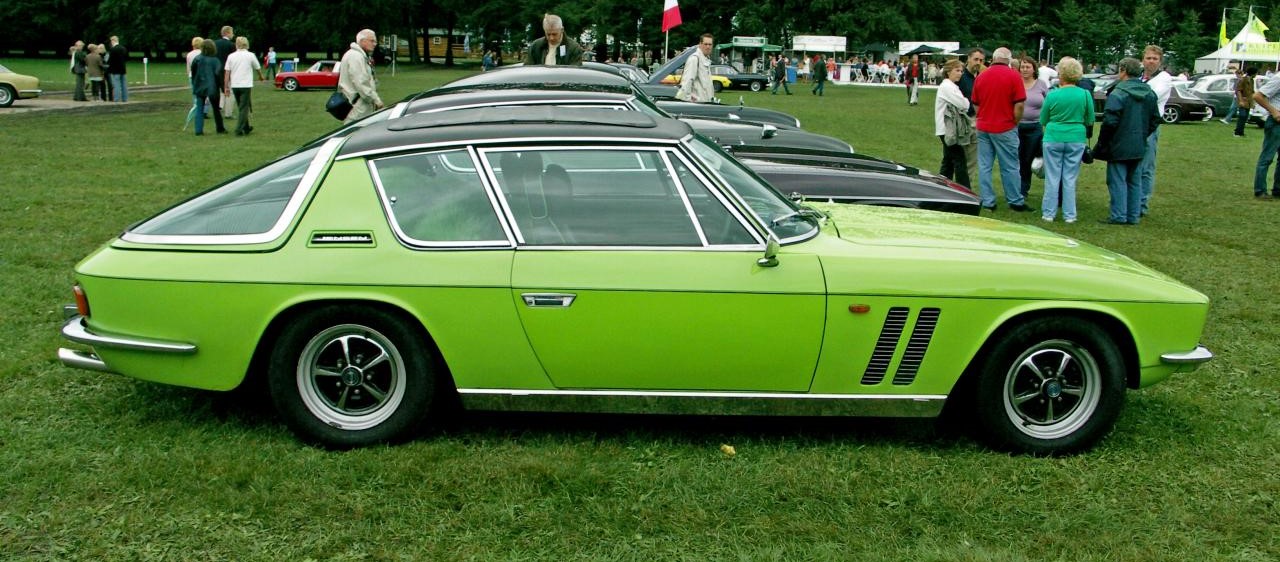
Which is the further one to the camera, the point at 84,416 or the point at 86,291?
the point at 84,416

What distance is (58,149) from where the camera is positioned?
1582 cm

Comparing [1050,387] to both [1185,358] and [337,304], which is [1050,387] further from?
[337,304]

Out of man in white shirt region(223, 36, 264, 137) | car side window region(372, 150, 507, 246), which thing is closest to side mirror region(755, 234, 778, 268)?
car side window region(372, 150, 507, 246)

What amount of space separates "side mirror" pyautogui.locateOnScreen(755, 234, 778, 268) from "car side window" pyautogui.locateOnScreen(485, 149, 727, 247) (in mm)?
254

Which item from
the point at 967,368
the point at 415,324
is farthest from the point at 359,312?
the point at 967,368

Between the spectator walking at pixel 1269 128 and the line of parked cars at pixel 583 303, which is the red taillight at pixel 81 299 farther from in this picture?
the spectator walking at pixel 1269 128

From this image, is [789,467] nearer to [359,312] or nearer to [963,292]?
[963,292]

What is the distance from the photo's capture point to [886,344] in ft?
14.3

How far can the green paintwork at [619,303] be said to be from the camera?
4.27 metres

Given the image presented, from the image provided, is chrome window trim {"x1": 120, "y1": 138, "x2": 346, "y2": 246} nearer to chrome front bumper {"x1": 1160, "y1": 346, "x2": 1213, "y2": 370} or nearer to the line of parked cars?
the line of parked cars

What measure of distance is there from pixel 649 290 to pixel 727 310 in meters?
0.32

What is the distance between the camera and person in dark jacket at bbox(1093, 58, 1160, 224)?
10.6 metres

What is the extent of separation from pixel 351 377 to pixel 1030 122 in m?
9.62

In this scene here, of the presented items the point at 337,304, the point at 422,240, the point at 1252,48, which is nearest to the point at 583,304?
the point at 422,240
